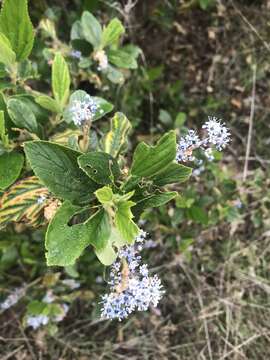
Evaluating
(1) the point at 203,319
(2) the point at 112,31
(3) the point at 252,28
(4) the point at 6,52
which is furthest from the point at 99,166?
(3) the point at 252,28

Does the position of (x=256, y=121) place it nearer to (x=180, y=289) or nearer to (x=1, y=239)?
(x=180, y=289)

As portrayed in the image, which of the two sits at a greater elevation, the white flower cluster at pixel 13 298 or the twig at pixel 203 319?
the white flower cluster at pixel 13 298

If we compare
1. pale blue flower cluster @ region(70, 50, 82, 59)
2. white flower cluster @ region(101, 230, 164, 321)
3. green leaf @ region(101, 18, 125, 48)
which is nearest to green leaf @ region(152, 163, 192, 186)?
white flower cluster @ region(101, 230, 164, 321)

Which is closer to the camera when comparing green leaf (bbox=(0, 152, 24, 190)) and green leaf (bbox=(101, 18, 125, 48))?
green leaf (bbox=(0, 152, 24, 190))

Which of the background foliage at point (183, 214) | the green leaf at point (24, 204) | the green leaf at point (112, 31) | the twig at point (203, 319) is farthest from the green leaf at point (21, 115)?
the twig at point (203, 319)

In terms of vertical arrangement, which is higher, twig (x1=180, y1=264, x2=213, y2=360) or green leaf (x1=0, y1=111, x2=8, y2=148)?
green leaf (x1=0, y1=111, x2=8, y2=148)

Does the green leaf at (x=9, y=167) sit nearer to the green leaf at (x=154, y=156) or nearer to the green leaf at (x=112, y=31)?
the green leaf at (x=154, y=156)

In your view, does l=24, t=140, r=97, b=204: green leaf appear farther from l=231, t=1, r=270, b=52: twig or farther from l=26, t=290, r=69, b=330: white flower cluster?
l=231, t=1, r=270, b=52: twig
